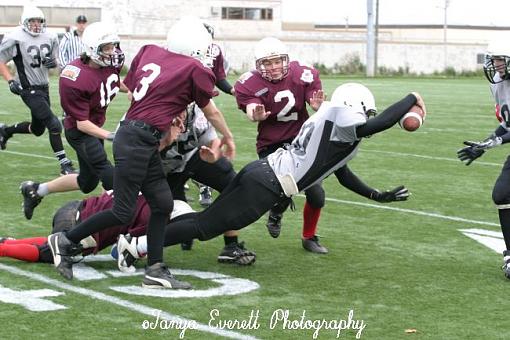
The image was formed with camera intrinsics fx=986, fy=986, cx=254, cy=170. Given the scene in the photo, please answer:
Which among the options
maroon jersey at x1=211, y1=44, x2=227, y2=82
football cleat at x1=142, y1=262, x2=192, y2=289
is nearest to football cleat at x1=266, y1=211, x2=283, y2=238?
football cleat at x1=142, y1=262, x2=192, y2=289

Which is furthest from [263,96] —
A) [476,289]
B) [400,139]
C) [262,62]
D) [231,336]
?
[400,139]

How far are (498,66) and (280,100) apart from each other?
156 centimetres

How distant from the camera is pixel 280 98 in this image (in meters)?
6.87

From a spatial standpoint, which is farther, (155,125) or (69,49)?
(69,49)

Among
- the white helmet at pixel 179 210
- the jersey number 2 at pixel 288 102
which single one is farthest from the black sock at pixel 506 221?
the white helmet at pixel 179 210

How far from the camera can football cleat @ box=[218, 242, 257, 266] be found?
6246 mm

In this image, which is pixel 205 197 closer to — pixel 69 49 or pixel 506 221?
pixel 69 49

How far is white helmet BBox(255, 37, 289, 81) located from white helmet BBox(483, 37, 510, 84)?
1.40 meters

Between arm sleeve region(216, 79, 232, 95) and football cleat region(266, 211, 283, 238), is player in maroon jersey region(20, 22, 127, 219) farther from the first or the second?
arm sleeve region(216, 79, 232, 95)

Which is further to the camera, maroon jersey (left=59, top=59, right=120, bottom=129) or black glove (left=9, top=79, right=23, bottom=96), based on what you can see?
black glove (left=9, top=79, right=23, bottom=96)

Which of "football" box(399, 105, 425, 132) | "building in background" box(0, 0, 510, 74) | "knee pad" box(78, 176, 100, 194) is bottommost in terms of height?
"building in background" box(0, 0, 510, 74)

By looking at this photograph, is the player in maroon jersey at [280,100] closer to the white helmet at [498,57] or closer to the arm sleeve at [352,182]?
the arm sleeve at [352,182]

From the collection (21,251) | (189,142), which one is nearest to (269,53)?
(189,142)

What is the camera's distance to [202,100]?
5445 millimetres
